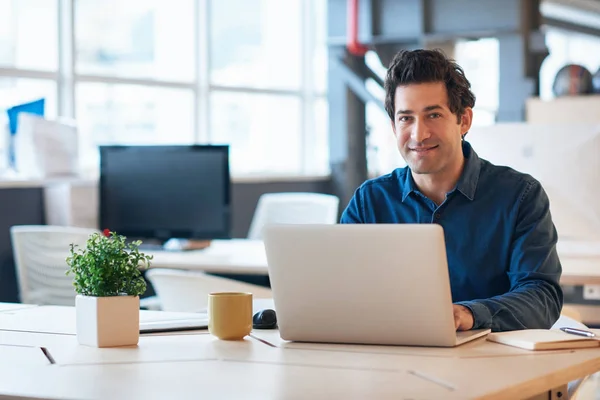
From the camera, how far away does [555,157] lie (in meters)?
3.42

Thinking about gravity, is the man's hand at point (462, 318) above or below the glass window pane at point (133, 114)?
below

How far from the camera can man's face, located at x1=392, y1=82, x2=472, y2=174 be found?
91.2 inches

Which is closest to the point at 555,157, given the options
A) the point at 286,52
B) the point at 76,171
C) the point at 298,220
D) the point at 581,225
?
the point at 581,225

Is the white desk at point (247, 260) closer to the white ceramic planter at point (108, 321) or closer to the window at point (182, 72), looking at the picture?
the white ceramic planter at point (108, 321)

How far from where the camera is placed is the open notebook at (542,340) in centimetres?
183

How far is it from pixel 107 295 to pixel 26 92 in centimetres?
423

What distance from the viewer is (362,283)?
1801 mm

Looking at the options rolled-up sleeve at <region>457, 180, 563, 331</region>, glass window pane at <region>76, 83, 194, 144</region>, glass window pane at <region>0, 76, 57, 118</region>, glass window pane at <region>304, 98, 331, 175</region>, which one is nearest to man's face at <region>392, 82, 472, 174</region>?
rolled-up sleeve at <region>457, 180, 563, 331</region>

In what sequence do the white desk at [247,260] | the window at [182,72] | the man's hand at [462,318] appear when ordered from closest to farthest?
1. the man's hand at [462,318]
2. the white desk at [247,260]
3. the window at [182,72]

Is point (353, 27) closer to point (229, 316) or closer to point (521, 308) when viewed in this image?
point (521, 308)

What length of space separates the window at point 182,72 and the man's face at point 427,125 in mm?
3907

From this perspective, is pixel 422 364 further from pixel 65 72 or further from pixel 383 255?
pixel 65 72

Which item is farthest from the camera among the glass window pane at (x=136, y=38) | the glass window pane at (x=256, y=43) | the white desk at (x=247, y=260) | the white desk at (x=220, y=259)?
the glass window pane at (x=256, y=43)

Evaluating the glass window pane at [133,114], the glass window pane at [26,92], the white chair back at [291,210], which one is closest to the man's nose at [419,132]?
the white chair back at [291,210]
